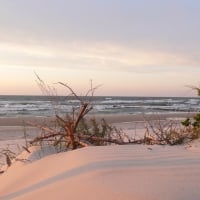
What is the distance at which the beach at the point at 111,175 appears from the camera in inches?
103

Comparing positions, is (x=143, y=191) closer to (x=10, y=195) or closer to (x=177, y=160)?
(x=177, y=160)

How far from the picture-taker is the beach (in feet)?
8.59

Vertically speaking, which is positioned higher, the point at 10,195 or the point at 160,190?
the point at 160,190

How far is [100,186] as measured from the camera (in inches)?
110

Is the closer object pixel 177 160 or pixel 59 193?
pixel 59 193

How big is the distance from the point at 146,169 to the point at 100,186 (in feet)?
1.52

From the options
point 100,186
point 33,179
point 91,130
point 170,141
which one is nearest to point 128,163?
point 100,186

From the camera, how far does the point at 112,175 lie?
3.01 metres

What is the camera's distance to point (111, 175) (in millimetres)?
3010

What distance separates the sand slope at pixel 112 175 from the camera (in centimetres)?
261

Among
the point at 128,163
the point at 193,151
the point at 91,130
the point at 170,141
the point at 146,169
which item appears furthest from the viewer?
the point at 91,130

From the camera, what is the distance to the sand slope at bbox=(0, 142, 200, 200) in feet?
8.57

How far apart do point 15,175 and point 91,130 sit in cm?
193

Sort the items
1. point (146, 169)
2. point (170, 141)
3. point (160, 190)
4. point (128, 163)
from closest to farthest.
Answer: point (160, 190)
point (146, 169)
point (128, 163)
point (170, 141)
